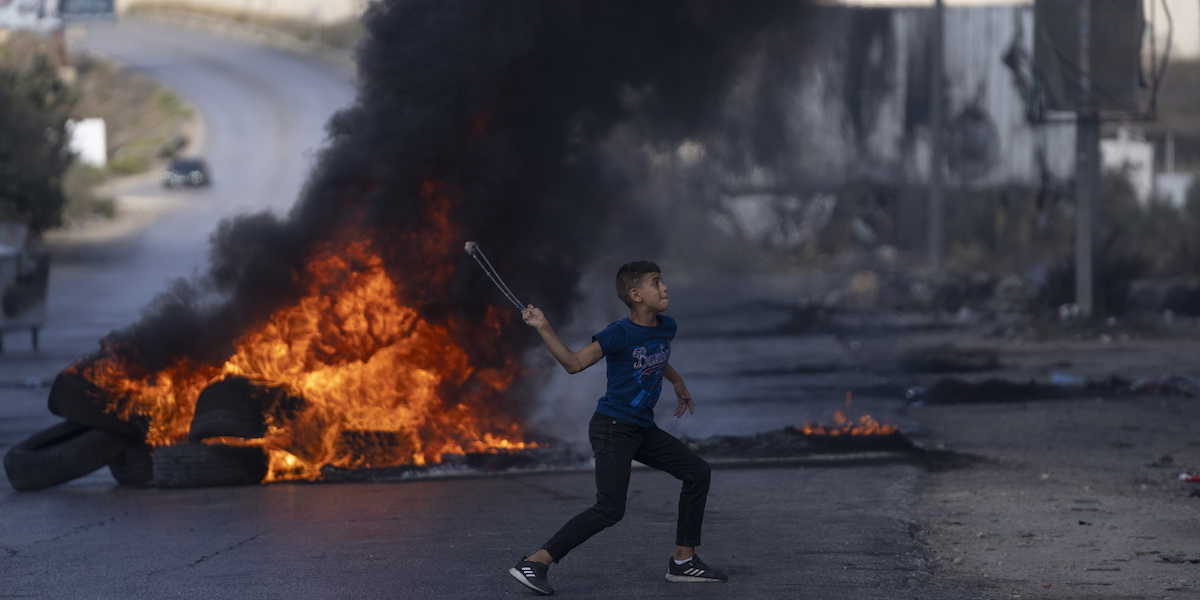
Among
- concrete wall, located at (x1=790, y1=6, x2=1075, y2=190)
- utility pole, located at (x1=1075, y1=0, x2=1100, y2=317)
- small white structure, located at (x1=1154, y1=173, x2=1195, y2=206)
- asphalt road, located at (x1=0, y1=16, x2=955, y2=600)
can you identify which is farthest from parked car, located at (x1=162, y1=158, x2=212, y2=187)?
utility pole, located at (x1=1075, y1=0, x2=1100, y2=317)

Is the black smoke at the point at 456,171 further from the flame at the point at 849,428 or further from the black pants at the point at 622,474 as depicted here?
the black pants at the point at 622,474

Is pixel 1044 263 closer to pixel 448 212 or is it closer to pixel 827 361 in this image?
pixel 827 361

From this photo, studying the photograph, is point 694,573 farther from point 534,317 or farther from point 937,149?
point 937,149

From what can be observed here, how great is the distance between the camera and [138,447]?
8.16 metres

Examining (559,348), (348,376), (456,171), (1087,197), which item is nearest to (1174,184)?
(1087,197)

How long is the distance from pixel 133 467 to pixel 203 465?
0.69 m

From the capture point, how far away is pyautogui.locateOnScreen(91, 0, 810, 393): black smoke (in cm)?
831

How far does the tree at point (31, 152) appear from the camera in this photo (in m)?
30.5

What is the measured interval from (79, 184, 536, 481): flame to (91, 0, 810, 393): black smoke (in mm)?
92

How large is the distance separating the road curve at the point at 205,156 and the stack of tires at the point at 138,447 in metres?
1.20

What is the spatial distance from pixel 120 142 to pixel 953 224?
5253cm

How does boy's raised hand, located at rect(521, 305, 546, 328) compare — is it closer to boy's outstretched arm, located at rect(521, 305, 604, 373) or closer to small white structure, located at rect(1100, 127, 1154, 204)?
boy's outstretched arm, located at rect(521, 305, 604, 373)

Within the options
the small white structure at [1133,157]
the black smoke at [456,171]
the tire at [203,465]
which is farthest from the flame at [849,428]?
the small white structure at [1133,157]

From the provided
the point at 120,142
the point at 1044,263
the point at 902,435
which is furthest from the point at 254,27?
the point at 902,435
